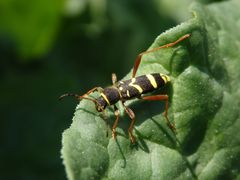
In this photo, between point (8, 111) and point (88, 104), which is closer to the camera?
point (88, 104)

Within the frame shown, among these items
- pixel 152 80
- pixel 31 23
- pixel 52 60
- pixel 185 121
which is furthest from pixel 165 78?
Result: pixel 52 60

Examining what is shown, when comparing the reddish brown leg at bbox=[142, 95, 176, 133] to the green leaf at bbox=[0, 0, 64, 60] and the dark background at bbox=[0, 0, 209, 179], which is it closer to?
the dark background at bbox=[0, 0, 209, 179]

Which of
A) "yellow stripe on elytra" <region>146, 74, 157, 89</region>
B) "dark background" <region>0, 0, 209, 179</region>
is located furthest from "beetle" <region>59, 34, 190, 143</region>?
"dark background" <region>0, 0, 209, 179</region>

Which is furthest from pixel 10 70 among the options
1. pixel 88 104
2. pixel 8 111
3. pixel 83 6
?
pixel 88 104

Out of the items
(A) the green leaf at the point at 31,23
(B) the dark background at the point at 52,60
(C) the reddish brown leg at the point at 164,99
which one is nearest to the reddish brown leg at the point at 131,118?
(C) the reddish brown leg at the point at 164,99

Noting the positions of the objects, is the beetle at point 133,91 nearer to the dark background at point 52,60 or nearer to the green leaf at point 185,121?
the green leaf at point 185,121

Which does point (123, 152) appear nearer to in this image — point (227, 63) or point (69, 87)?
point (227, 63)

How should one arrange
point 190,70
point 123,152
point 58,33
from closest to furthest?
1. point 123,152
2. point 190,70
3. point 58,33
